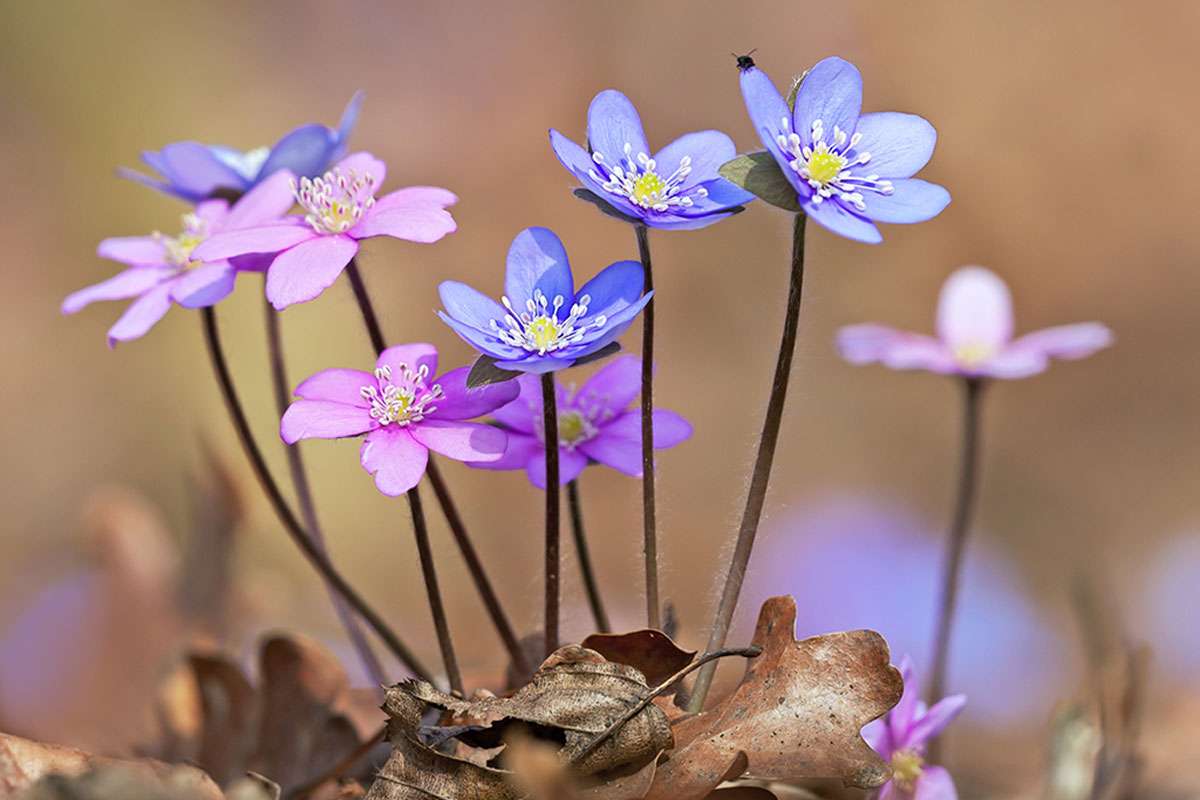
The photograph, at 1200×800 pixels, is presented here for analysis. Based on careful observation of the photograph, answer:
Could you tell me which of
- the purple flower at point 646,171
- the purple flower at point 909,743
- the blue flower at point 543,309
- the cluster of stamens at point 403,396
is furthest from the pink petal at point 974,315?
the cluster of stamens at point 403,396

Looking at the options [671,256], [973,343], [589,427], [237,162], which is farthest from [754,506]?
[671,256]

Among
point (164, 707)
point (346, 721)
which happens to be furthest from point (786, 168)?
point (164, 707)

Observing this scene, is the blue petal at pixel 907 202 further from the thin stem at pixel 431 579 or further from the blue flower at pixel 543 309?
the thin stem at pixel 431 579

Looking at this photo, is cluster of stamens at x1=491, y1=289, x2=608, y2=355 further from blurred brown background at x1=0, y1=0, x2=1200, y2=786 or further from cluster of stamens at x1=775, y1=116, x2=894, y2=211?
blurred brown background at x1=0, y1=0, x2=1200, y2=786

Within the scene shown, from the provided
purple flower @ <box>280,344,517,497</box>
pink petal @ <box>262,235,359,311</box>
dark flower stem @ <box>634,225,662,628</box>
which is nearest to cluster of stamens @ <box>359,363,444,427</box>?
purple flower @ <box>280,344,517,497</box>

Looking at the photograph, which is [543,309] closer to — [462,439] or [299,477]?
[462,439]
